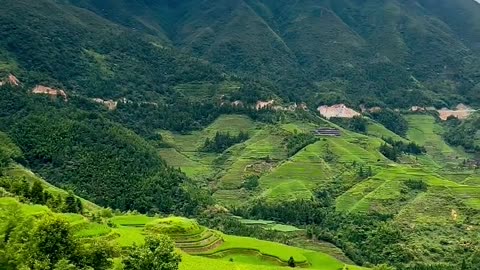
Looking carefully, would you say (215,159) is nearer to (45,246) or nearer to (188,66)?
Result: (188,66)

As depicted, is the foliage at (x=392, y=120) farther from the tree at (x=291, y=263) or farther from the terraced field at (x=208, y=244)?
the tree at (x=291, y=263)

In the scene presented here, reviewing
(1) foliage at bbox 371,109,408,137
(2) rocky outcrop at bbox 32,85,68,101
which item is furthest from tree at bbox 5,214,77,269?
(1) foliage at bbox 371,109,408,137

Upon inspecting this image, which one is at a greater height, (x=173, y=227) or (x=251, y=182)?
(x=173, y=227)

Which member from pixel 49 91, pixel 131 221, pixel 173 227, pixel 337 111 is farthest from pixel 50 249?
pixel 337 111

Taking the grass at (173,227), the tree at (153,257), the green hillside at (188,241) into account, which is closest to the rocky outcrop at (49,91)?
the green hillside at (188,241)

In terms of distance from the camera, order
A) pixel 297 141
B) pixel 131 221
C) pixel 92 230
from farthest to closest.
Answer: pixel 297 141 < pixel 131 221 < pixel 92 230

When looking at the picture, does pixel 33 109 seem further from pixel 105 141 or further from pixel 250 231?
pixel 250 231
